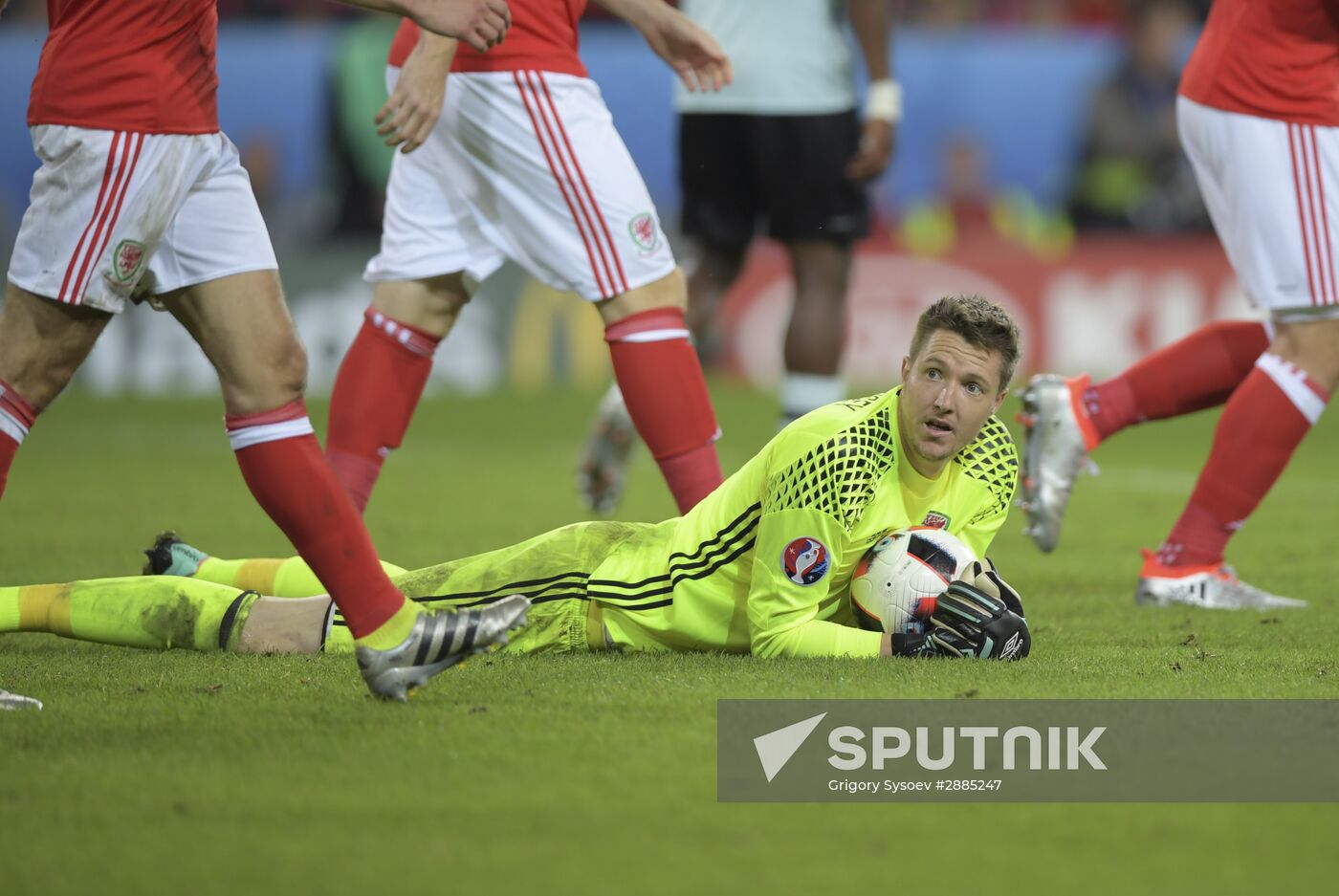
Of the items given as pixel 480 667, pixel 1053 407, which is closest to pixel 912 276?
pixel 1053 407

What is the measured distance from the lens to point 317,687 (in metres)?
3.38

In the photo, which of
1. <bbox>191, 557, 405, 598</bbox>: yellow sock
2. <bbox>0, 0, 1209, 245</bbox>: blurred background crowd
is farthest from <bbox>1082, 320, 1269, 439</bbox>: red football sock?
<bbox>0, 0, 1209, 245</bbox>: blurred background crowd

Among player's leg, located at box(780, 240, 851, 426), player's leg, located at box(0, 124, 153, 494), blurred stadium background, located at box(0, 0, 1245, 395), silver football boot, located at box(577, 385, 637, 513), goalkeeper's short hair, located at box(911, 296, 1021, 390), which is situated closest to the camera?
player's leg, located at box(0, 124, 153, 494)

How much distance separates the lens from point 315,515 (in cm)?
323

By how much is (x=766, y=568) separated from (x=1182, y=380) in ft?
6.47

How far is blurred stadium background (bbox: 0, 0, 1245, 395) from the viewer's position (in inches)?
459

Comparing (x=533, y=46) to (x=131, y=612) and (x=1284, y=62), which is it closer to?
(x=131, y=612)

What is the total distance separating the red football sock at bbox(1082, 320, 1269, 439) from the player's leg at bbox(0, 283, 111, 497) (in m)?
2.80

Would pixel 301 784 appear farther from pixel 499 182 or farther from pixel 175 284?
pixel 499 182

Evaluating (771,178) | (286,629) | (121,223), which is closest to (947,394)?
(286,629)

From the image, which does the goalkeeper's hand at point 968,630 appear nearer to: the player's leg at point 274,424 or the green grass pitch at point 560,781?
the green grass pitch at point 560,781

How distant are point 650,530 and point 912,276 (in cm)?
819

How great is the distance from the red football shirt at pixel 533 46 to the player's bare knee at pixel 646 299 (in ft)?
1.75

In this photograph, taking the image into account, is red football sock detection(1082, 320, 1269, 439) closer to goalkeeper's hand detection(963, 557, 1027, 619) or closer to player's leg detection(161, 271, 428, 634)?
goalkeeper's hand detection(963, 557, 1027, 619)
